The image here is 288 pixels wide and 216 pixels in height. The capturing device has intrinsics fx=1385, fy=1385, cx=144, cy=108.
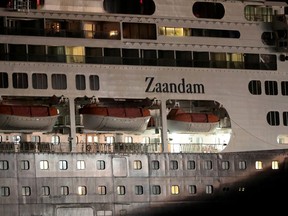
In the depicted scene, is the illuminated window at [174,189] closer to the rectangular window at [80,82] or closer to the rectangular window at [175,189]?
the rectangular window at [175,189]

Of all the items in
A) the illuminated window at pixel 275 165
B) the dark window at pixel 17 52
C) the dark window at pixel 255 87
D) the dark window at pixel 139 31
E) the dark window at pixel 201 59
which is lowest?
the illuminated window at pixel 275 165

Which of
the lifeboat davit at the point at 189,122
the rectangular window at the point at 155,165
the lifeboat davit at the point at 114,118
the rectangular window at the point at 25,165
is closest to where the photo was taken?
the rectangular window at the point at 25,165

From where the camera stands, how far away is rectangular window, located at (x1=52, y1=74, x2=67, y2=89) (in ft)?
182

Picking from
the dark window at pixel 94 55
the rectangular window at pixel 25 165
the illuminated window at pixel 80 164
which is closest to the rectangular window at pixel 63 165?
the illuminated window at pixel 80 164

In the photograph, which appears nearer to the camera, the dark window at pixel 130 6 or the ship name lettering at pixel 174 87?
the ship name lettering at pixel 174 87

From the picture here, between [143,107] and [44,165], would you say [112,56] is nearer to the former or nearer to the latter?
[143,107]

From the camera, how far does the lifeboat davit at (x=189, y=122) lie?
2274 inches

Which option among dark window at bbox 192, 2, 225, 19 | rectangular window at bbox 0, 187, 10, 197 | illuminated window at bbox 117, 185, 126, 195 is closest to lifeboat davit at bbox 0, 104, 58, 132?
rectangular window at bbox 0, 187, 10, 197

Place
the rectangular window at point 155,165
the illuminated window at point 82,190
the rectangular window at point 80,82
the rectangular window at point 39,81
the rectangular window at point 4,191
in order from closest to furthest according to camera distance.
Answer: the rectangular window at point 4,191, the illuminated window at point 82,190, the rectangular window at point 39,81, the rectangular window at point 80,82, the rectangular window at point 155,165

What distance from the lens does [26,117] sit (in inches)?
2152

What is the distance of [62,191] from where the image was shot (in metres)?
54.7

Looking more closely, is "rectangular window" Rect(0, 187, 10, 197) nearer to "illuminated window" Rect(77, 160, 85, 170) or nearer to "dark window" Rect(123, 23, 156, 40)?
"illuminated window" Rect(77, 160, 85, 170)

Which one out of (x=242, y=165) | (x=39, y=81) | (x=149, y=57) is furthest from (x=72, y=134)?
(x=242, y=165)

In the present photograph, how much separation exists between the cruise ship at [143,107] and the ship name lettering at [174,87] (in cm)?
4
